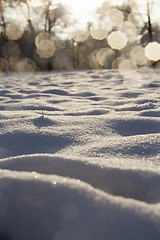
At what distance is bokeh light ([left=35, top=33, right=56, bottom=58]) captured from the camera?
15422 millimetres

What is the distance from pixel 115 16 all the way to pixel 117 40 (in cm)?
398

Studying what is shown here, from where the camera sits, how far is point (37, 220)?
50cm

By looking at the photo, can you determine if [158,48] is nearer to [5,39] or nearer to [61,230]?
[5,39]

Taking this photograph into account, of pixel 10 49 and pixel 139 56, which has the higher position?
pixel 10 49

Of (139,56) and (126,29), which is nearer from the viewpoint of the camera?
(126,29)

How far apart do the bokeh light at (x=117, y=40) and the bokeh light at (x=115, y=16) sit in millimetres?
1061

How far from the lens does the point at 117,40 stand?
65.7 feet

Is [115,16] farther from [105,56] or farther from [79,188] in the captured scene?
[79,188]

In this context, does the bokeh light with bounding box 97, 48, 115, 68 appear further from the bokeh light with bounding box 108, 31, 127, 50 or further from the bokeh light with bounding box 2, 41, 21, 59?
the bokeh light with bounding box 2, 41, 21, 59

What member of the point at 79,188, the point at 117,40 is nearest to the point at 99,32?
the point at 117,40

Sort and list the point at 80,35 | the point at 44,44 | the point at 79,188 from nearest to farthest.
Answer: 1. the point at 79,188
2. the point at 44,44
3. the point at 80,35

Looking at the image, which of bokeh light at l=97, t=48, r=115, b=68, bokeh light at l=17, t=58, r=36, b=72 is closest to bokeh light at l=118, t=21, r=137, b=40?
bokeh light at l=97, t=48, r=115, b=68

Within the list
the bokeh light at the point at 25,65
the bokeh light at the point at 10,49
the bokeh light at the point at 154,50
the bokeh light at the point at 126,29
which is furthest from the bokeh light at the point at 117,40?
the bokeh light at the point at 10,49

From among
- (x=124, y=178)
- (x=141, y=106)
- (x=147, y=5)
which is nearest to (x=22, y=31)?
(x=147, y=5)
